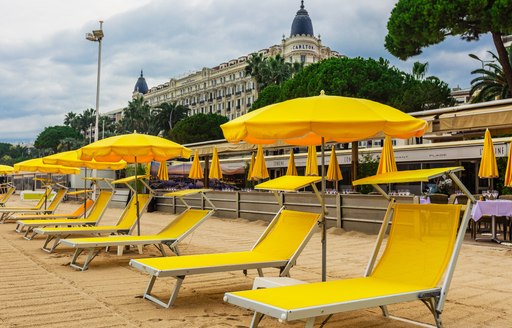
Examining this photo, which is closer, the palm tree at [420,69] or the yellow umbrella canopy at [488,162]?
the yellow umbrella canopy at [488,162]

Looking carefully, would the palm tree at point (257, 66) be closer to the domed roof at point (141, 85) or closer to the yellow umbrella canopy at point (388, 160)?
the yellow umbrella canopy at point (388, 160)

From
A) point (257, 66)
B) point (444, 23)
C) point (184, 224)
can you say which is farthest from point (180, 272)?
point (257, 66)

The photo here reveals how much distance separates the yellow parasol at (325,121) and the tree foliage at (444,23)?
18.0m

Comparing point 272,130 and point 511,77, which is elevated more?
point 511,77

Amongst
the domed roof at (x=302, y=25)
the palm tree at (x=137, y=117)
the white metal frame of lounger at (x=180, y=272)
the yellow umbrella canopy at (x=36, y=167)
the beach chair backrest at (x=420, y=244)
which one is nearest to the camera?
the beach chair backrest at (x=420, y=244)

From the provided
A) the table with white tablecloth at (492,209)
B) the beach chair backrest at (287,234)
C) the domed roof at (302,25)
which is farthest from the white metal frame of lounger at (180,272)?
the domed roof at (302,25)

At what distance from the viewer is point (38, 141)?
9850 centimetres

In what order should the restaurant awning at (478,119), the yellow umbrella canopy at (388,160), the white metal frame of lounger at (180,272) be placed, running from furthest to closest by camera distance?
the yellow umbrella canopy at (388,160), the restaurant awning at (478,119), the white metal frame of lounger at (180,272)

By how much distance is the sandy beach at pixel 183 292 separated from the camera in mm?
4312

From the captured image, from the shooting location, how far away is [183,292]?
5441 mm

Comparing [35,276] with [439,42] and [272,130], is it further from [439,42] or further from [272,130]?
[439,42]

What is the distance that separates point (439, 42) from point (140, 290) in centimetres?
2121

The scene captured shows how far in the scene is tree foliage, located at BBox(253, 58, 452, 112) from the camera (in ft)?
114

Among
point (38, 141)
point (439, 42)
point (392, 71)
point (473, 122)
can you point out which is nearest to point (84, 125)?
point (38, 141)
